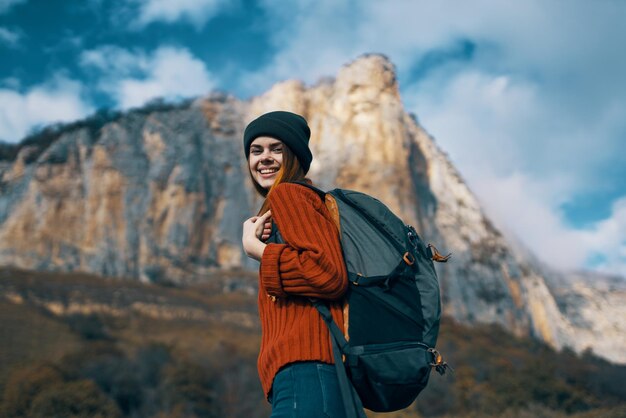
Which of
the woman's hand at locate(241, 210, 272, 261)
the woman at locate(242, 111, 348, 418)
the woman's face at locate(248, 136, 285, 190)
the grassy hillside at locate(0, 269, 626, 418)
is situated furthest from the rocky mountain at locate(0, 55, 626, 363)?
the woman at locate(242, 111, 348, 418)

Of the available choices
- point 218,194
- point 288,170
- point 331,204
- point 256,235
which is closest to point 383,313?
point 331,204

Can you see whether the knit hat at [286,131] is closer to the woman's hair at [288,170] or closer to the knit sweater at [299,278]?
the woman's hair at [288,170]

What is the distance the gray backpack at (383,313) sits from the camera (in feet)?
5.82

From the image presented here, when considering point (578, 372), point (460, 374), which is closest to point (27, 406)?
point (460, 374)

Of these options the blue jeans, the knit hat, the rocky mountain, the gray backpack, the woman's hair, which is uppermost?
the rocky mountain

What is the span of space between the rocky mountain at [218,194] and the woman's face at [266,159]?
51.0m

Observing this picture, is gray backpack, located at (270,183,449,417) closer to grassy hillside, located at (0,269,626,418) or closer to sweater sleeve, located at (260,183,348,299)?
sweater sleeve, located at (260,183,348,299)

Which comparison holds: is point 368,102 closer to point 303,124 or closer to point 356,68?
point 356,68

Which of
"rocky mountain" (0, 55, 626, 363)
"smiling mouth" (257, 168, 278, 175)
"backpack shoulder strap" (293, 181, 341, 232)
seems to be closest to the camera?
"backpack shoulder strap" (293, 181, 341, 232)

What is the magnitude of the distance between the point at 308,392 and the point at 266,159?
3.15ft

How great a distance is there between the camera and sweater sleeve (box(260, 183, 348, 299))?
1851 mm

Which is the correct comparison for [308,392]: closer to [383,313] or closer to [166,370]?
[383,313]

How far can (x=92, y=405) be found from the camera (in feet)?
56.1

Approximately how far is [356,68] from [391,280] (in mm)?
63530
